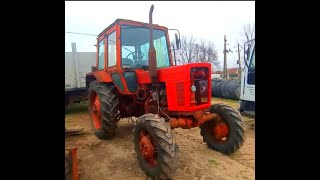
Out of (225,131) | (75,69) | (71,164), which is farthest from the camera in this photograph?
(75,69)

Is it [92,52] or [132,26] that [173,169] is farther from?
[92,52]

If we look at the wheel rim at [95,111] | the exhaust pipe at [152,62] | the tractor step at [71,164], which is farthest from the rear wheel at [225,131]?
the tractor step at [71,164]

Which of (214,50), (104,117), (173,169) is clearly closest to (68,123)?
(104,117)

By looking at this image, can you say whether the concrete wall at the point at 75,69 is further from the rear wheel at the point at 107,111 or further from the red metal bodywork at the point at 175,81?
the red metal bodywork at the point at 175,81

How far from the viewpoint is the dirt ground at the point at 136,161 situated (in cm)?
368

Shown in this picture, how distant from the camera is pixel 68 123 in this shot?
751 cm

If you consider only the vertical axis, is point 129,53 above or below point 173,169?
above

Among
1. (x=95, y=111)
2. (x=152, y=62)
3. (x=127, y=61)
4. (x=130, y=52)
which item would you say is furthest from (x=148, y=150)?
(x=95, y=111)

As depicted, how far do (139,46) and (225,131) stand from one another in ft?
7.65

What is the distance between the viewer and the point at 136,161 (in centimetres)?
416

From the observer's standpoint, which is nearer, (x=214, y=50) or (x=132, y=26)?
(x=132, y=26)

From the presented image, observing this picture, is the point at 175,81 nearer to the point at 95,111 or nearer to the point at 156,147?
the point at 156,147
